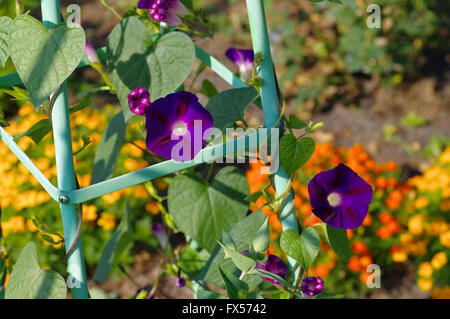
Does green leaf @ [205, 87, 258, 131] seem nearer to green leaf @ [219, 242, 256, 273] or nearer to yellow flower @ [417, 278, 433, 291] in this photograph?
green leaf @ [219, 242, 256, 273]

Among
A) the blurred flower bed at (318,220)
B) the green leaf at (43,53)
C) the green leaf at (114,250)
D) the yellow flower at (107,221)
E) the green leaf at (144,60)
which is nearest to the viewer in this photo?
the green leaf at (43,53)

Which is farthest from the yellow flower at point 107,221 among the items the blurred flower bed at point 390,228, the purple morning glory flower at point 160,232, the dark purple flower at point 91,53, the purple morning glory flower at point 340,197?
the purple morning glory flower at point 340,197

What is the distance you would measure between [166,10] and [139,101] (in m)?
0.18

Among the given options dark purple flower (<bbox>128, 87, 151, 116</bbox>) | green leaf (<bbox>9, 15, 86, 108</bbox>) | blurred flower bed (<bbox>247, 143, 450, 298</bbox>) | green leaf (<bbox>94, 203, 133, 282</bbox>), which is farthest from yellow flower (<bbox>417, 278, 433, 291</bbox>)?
green leaf (<bbox>9, 15, 86, 108</bbox>)

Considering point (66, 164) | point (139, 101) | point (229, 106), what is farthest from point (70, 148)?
point (229, 106)

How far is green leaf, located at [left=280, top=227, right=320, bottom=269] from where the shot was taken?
28.6 inches

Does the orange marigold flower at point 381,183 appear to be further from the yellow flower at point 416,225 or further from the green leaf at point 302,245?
the green leaf at point 302,245

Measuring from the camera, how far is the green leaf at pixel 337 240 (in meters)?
0.78

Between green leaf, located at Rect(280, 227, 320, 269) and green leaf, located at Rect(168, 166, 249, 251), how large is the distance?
15 centimetres

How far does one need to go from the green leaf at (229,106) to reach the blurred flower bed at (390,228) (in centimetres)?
108

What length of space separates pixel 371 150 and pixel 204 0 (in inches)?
72.0

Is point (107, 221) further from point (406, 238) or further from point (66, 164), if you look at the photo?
point (66, 164)

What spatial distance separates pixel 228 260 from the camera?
32.4 inches

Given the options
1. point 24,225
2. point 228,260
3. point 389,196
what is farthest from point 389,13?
point 228,260
